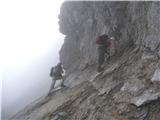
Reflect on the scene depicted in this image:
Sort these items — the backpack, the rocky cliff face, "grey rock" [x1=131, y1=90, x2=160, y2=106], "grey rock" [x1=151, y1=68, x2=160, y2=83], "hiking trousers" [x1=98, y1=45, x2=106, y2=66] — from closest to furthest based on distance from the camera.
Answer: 1. "grey rock" [x1=131, y1=90, x2=160, y2=106]
2. "grey rock" [x1=151, y1=68, x2=160, y2=83]
3. the rocky cliff face
4. the backpack
5. "hiking trousers" [x1=98, y1=45, x2=106, y2=66]

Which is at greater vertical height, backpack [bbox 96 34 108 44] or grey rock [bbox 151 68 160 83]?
backpack [bbox 96 34 108 44]

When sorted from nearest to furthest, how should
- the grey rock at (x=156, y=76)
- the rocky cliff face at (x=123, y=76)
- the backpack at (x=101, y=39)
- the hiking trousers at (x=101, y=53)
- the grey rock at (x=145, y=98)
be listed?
1. the grey rock at (x=145, y=98)
2. the grey rock at (x=156, y=76)
3. the rocky cliff face at (x=123, y=76)
4. the backpack at (x=101, y=39)
5. the hiking trousers at (x=101, y=53)

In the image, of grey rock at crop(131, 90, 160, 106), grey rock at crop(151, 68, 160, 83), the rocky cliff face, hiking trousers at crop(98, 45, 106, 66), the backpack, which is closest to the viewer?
grey rock at crop(131, 90, 160, 106)

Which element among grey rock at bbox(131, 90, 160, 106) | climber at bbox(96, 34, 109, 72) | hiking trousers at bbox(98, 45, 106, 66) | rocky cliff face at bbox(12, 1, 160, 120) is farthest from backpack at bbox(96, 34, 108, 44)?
grey rock at bbox(131, 90, 160, 106)

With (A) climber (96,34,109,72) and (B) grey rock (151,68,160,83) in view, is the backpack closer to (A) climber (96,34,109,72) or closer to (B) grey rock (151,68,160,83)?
(A) climber (96,34,109,72)

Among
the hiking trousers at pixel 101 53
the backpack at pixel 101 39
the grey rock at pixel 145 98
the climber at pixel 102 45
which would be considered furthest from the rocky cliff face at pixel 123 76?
the backpack at pixel 101 39

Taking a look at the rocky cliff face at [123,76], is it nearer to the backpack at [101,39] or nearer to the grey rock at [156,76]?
the grey rock at [156,76]

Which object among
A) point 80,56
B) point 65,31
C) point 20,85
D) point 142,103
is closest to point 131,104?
point 142,103

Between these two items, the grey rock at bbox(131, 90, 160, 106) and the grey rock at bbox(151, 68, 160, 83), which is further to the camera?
the grey rock at bbox(151, 68, 160, 83)

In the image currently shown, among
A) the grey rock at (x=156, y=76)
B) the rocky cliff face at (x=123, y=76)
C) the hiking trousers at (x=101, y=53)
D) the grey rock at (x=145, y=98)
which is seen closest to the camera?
the grey rock at (x=145, y=98)

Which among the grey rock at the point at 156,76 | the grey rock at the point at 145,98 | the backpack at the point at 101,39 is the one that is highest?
the backpack at the point at 101,39

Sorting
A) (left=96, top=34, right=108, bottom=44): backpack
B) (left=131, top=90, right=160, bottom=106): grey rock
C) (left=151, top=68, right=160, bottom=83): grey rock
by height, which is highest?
(left=96, top=34, right=108, bottom=44): backpack

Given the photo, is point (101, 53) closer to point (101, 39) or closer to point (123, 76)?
point (101, 39)

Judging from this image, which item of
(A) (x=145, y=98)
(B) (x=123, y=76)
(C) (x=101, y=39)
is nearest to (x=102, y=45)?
(C) (x=101, y=39)
